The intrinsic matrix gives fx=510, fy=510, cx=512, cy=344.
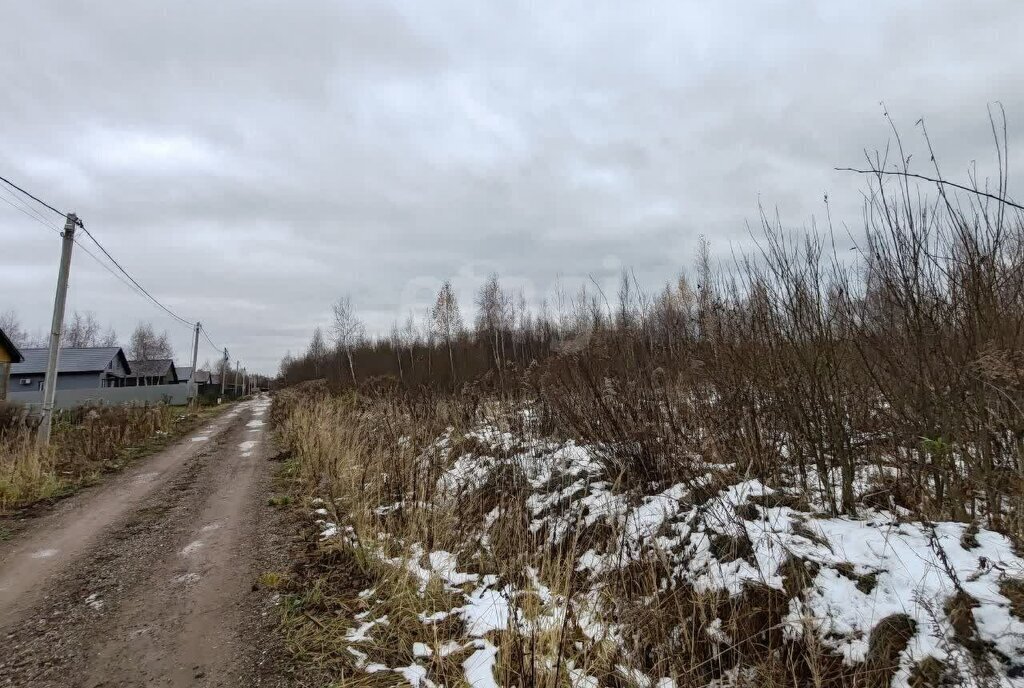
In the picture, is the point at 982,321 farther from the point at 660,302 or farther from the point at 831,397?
the point at 660,302

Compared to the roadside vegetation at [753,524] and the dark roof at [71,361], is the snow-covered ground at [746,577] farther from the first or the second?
the dark roof at [71,361]

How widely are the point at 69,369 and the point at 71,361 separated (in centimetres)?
121

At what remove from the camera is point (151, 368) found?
192 ft

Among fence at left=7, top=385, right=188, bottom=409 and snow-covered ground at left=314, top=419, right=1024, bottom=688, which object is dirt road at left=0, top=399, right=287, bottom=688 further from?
fence at left=7, top=385, right=188, bottom=409

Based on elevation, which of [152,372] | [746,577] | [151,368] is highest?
[151,368]

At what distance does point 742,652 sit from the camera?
2.75 meters

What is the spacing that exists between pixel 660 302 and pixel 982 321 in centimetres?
553

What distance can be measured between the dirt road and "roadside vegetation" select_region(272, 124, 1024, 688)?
41 centimetres

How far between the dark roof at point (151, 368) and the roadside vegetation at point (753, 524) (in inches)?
2448

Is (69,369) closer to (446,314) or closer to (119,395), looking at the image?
(119,395)

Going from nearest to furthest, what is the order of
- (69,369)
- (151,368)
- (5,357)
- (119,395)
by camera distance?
(5,357) → (119,395) → (69,369) → (151,368)

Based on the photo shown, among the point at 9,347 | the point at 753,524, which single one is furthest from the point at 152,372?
the point at 753,524

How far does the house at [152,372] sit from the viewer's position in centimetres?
5610

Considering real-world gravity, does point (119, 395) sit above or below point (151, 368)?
below
